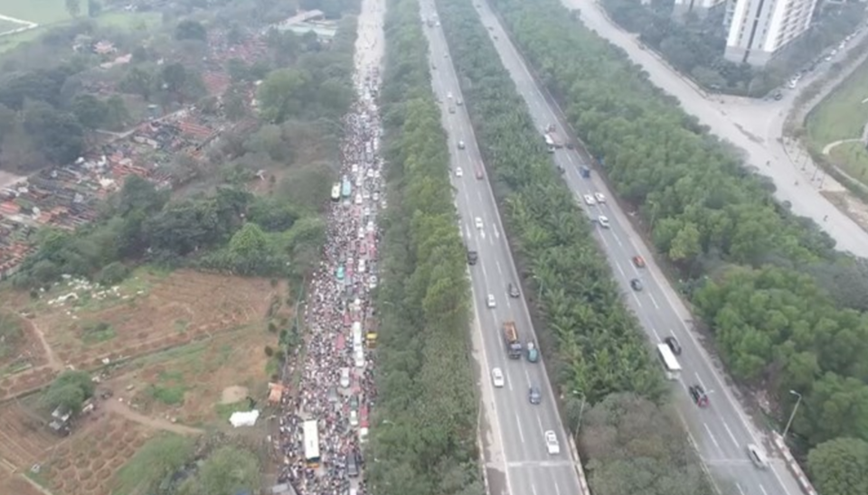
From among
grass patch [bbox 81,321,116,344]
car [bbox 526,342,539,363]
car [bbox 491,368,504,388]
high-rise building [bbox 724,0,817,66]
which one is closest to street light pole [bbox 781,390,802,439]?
car [bbox 526,342,539,363]

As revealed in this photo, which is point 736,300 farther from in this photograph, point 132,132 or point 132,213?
point 132,132

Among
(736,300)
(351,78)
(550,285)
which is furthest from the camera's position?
(351,78)

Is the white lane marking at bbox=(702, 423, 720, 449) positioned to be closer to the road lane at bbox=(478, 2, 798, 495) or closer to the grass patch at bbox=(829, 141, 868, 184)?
the road lane at bbox=(478, 2, 798, 495)

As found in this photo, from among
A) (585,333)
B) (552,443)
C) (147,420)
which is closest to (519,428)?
(552,443)

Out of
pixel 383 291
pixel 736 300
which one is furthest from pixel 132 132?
pixel 736 300

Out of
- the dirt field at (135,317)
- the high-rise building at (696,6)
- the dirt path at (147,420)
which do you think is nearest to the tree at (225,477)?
the dirt path at (147,420)

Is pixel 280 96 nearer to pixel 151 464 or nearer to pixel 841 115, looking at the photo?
pixel 151 464
